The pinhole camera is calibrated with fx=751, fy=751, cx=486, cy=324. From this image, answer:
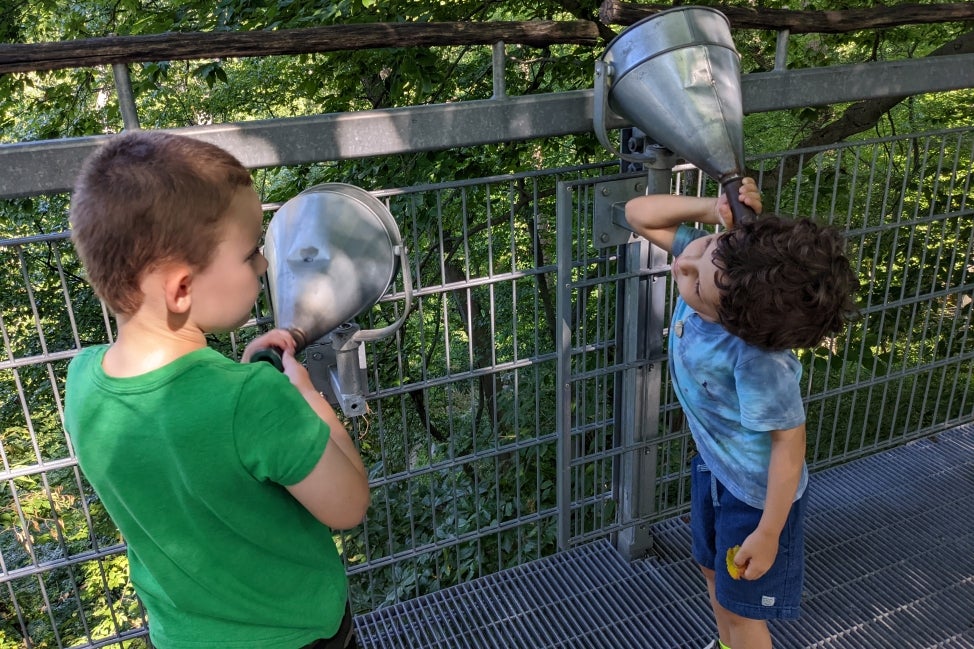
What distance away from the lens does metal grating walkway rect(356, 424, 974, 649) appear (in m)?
2.25

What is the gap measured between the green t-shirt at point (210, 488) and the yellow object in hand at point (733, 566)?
942 millimetres

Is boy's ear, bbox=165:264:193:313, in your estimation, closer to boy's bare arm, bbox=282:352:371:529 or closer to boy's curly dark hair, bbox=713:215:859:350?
boy's bare arm, bbox=282:352:371:529

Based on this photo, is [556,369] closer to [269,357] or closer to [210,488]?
[269,357]

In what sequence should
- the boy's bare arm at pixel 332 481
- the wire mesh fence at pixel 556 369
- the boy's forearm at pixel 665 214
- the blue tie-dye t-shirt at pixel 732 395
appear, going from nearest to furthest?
the boy's bare arm at pixel 332 481 < the blue tie-dye t-shirt at pixel 732 395 < the boy's forearm at pixel 665 214 < the wire mesh fence at pixel 556 369

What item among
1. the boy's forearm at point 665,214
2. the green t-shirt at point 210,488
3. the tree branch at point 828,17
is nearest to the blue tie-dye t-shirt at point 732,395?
the boy's forearm at point 665,214

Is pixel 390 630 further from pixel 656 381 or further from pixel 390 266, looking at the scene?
pixel 390 266

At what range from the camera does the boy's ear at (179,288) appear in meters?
1.09

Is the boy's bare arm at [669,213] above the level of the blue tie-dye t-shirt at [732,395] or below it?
above

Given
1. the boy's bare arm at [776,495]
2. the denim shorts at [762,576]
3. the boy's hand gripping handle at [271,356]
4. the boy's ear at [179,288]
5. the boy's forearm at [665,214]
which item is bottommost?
the denim shorts at [762,576]

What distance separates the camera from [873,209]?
4.91 meters

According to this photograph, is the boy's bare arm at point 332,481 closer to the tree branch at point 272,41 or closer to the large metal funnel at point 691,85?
the tree branch at point 272,41

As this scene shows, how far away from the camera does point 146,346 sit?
3.71 ft

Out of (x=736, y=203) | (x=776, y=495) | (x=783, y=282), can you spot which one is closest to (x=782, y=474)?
(x=776, y=495)

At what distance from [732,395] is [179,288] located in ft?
3.81
